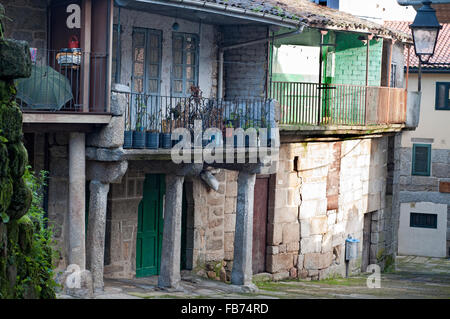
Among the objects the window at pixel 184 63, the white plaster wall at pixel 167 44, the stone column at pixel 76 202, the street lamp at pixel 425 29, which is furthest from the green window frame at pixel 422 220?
the street lamp at pixel 425 29

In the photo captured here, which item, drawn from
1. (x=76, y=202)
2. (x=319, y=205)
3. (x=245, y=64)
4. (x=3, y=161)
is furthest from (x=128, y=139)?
(x=319, y=205)

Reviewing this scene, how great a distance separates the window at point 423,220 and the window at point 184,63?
15.4 m

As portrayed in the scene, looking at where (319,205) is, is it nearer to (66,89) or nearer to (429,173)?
(66,89)

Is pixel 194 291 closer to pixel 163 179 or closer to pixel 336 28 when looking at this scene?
pixel 163 179

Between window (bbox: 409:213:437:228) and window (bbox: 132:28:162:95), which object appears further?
window (bbox: 409:213:437:228)

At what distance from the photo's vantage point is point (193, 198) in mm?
15891

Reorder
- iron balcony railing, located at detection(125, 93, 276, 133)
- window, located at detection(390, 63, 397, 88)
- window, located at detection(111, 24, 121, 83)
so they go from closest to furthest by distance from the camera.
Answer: iron balcony railing, located at detection(125, 93, 276, 133), window, located at detection(111, 24, 121, 83), window, located at detection(390, 63, 397, 88)

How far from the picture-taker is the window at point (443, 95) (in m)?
28.8

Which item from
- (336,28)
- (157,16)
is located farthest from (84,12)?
(336,28)

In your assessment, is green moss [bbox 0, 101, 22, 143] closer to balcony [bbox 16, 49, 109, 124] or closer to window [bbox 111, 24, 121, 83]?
balcony [bbox 16, 49, 109, 124]

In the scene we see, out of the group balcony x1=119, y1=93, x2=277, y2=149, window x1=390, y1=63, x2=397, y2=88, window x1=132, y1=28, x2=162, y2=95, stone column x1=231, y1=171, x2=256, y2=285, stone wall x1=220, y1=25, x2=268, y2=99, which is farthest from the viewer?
window x1=390, y1=63, x2=397, y2=88

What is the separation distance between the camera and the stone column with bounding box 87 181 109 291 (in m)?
12.6

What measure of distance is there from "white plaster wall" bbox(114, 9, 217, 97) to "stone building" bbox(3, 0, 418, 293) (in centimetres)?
3

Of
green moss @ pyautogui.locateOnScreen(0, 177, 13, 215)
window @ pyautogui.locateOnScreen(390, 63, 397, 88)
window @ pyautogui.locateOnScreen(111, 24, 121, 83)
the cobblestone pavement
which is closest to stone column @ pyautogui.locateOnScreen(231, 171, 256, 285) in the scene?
the cobblestone pavement
